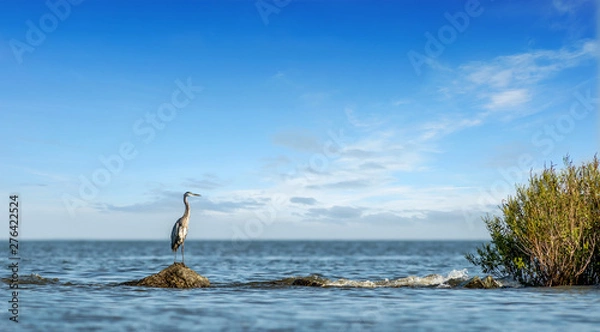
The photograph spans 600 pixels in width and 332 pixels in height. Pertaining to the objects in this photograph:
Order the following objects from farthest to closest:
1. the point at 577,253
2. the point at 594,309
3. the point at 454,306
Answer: the point at 577,253, the point at 454,306, the point at 594,309

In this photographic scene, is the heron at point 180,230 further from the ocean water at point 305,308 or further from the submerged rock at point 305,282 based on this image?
the submerged rock at point 305,282

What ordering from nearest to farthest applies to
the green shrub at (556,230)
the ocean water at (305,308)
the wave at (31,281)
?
the ocean water at (305,308)
the green shrub at (556,230)
the wave at (31,281)

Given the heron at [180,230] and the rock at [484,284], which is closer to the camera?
the rock at [484,284]

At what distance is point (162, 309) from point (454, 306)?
980cm

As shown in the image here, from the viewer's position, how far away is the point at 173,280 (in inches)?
1048

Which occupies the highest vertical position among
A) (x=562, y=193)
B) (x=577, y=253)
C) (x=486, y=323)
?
(x=562, y=193)

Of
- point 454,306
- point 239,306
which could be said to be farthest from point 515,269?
point 239,306

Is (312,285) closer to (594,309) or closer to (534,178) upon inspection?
(534,178)

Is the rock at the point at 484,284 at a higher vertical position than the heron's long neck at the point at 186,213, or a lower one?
lower

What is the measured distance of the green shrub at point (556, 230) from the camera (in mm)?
25000

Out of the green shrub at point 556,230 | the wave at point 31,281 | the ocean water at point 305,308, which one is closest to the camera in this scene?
the ocean water at point 305,308

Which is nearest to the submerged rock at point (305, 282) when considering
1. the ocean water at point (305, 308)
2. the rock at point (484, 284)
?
the ocean water at point (305, 308)

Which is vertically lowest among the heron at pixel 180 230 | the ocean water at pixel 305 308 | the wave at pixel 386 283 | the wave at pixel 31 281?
the ocean water at pixel 305 308

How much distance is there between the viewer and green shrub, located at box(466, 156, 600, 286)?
82.0 ft
